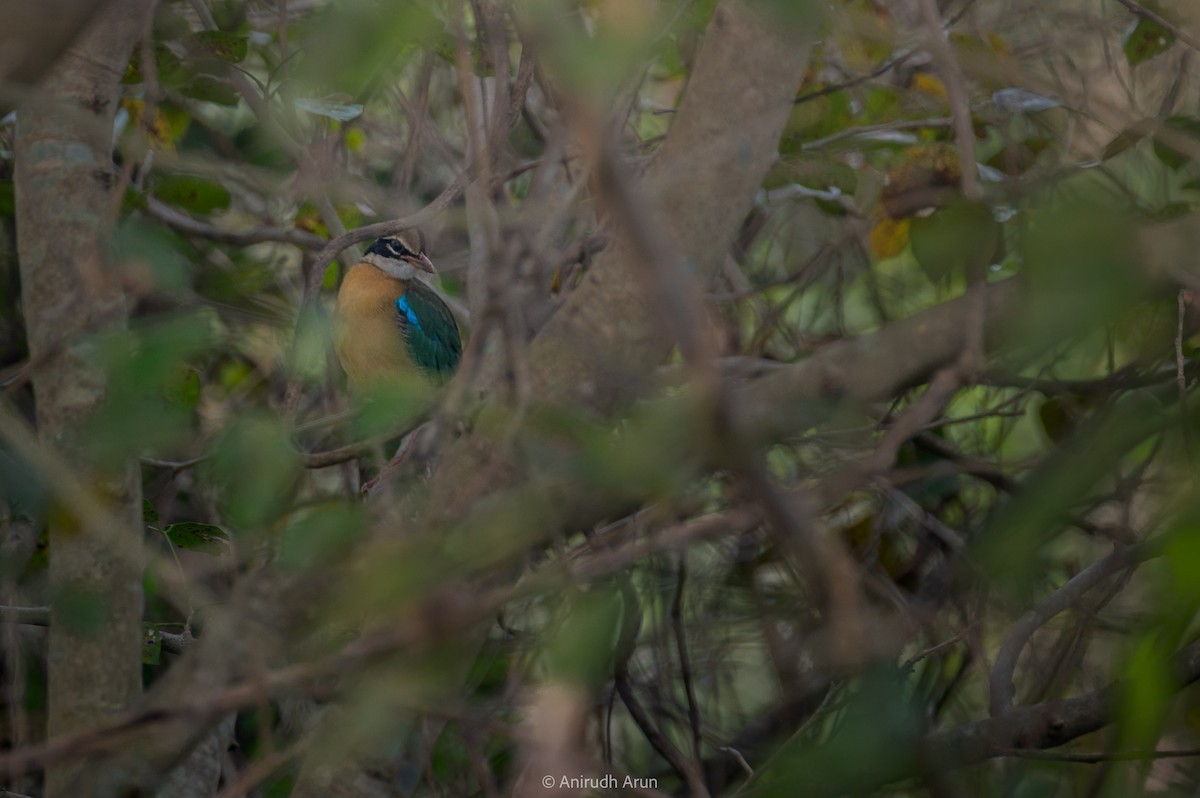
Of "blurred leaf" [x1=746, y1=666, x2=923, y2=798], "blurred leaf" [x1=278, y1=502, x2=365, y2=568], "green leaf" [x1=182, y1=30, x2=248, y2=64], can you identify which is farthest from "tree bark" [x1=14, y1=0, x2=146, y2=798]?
"blurred leaf" [x1=746, y1=666, x2=923, y2=798]

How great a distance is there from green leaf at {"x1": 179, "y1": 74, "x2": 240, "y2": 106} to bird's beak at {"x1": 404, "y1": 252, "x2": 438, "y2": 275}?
3.54 feet

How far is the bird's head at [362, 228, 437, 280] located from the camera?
14.1 feet

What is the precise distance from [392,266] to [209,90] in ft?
4.77

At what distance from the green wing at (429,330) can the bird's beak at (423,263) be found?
24 centimetres

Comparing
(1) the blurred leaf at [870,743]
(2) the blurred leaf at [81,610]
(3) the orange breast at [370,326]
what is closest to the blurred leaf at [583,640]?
(1) the blurred leaf at [870,743]

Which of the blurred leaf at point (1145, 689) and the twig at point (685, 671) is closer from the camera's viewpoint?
the blurred leaf at point (1145, 689)

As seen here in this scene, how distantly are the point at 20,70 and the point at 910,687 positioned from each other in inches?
114

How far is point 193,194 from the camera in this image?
3.25 metres

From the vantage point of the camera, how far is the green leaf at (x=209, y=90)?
3239mm

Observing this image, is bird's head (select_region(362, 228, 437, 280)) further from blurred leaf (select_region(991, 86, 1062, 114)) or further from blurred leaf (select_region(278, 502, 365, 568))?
blurred leaf (select_region(278, 502, 365, 568))

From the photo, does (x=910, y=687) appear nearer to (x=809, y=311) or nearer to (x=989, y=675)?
(x=989, y=675)

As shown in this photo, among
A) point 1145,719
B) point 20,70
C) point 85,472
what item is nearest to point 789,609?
point 85,472

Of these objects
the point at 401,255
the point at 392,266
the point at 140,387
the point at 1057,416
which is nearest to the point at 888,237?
the point at 1057,416

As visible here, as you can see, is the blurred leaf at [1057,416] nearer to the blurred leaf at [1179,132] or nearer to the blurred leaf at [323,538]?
the blurred leaf at [1179,132]
